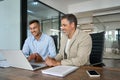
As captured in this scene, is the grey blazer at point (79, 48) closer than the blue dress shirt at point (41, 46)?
Yes

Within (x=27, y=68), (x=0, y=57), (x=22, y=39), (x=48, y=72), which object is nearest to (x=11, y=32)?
(x=22, y=39)

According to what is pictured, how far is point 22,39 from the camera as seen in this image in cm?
329

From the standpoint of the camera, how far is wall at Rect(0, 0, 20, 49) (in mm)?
3338

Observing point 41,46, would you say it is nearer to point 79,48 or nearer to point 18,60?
point 79,48

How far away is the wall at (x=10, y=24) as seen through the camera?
131 inches

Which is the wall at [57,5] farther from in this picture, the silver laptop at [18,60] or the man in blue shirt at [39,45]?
the silver laptop at [18,60]

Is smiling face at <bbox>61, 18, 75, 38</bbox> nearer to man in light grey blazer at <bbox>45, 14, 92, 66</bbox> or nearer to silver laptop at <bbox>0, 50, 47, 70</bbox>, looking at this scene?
man in light grey blazer at <bbox>45, 14, 92, 66</bbox>

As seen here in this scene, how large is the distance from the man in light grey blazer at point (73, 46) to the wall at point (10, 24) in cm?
187

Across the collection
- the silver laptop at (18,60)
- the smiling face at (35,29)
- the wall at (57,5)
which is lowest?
the silver laptop at (18,60)

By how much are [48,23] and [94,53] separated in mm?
3111

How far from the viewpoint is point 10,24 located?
3438 mm

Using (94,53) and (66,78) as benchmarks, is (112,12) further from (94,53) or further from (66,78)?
(66,78)

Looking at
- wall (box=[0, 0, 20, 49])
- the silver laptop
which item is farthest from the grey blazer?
wall (box=[0, 0, 20, 49])

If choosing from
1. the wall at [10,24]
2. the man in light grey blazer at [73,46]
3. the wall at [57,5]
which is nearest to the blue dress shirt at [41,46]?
the man in light grey blazer at [73,46]
